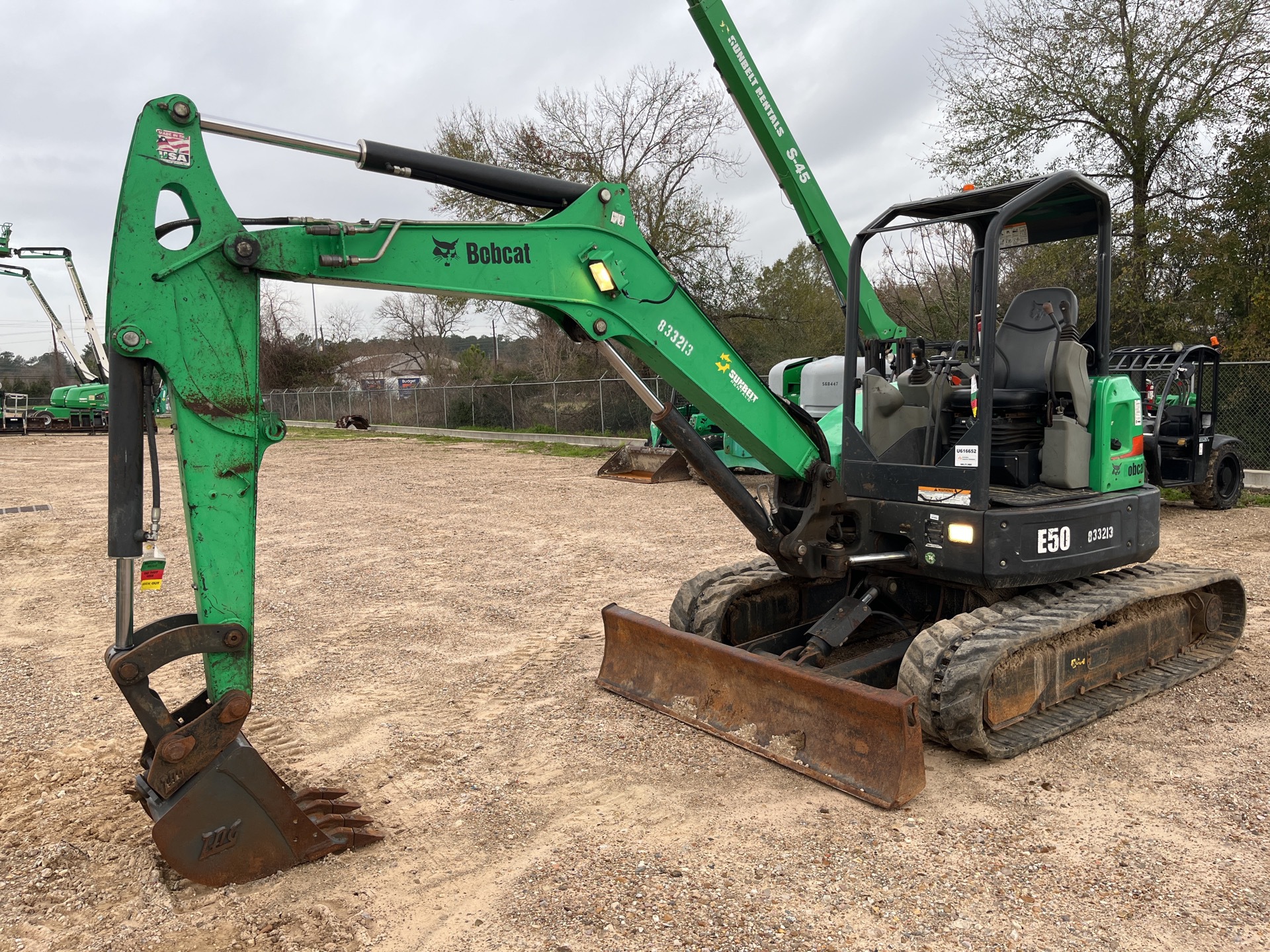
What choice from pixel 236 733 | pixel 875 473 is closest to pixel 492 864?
pixel 236 733

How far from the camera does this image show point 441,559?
936 cm

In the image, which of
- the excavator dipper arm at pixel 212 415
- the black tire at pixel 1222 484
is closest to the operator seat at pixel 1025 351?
the excavator dipper arm at pixel 212 415

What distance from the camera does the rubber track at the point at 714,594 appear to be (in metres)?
5.41

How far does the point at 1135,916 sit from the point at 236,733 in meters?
3.24

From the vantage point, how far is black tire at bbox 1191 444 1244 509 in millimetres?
11656

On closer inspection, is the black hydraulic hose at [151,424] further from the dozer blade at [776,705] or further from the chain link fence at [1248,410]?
the chain link fence at [1248,410]

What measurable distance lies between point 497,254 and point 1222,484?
38.1 feet

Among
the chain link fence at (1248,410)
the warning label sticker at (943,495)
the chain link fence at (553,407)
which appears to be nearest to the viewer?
the warning label sticker at (943,495)

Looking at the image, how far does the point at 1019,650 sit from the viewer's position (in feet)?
15.0

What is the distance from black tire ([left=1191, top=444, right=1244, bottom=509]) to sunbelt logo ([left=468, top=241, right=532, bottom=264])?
10948 mm

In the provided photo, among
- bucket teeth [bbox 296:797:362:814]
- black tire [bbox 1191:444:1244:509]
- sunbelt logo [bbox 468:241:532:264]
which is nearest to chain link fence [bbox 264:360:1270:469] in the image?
black tire [bbox 1191:444:1244:509]

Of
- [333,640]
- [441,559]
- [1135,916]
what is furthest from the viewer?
[441,559]

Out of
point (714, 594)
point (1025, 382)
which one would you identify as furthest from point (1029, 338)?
point (714, 594)

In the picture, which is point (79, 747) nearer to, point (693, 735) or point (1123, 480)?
point (693, 735)
